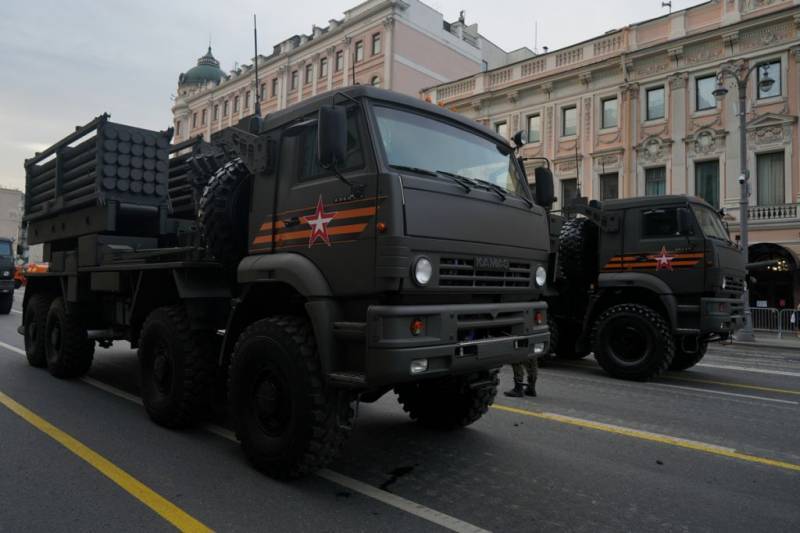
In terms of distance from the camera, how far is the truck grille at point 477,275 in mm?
3889

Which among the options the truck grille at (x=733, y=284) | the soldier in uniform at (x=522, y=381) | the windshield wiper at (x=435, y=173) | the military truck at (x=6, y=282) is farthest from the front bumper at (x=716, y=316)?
the military truck at (x=6, y=282)

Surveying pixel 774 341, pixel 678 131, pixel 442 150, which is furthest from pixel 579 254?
pixel 678 131

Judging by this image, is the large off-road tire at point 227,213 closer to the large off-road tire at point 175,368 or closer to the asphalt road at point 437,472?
the large off-road tire at point 175,368

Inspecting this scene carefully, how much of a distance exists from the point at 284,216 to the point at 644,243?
6.89 metres

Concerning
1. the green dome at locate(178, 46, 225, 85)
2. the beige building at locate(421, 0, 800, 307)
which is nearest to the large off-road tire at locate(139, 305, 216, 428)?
the beige building at locate(421, 0, 800, 307)

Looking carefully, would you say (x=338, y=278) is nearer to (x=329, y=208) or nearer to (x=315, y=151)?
(x=329, y=208)

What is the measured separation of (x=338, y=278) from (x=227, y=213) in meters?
1.57

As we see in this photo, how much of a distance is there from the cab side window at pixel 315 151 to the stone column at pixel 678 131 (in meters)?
23.4

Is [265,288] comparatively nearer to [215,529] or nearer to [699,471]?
[215,529]

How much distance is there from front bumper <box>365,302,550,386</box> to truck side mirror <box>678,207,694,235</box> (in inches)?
221

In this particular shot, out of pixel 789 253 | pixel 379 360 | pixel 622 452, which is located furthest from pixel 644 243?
pixel 789 253

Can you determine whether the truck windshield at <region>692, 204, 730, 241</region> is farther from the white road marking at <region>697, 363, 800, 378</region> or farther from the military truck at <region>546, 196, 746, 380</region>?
the white road marking at <region>697, 363, 800, 378</region>

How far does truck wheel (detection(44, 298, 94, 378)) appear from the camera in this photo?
24.4 ft

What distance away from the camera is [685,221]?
883 centimetres
